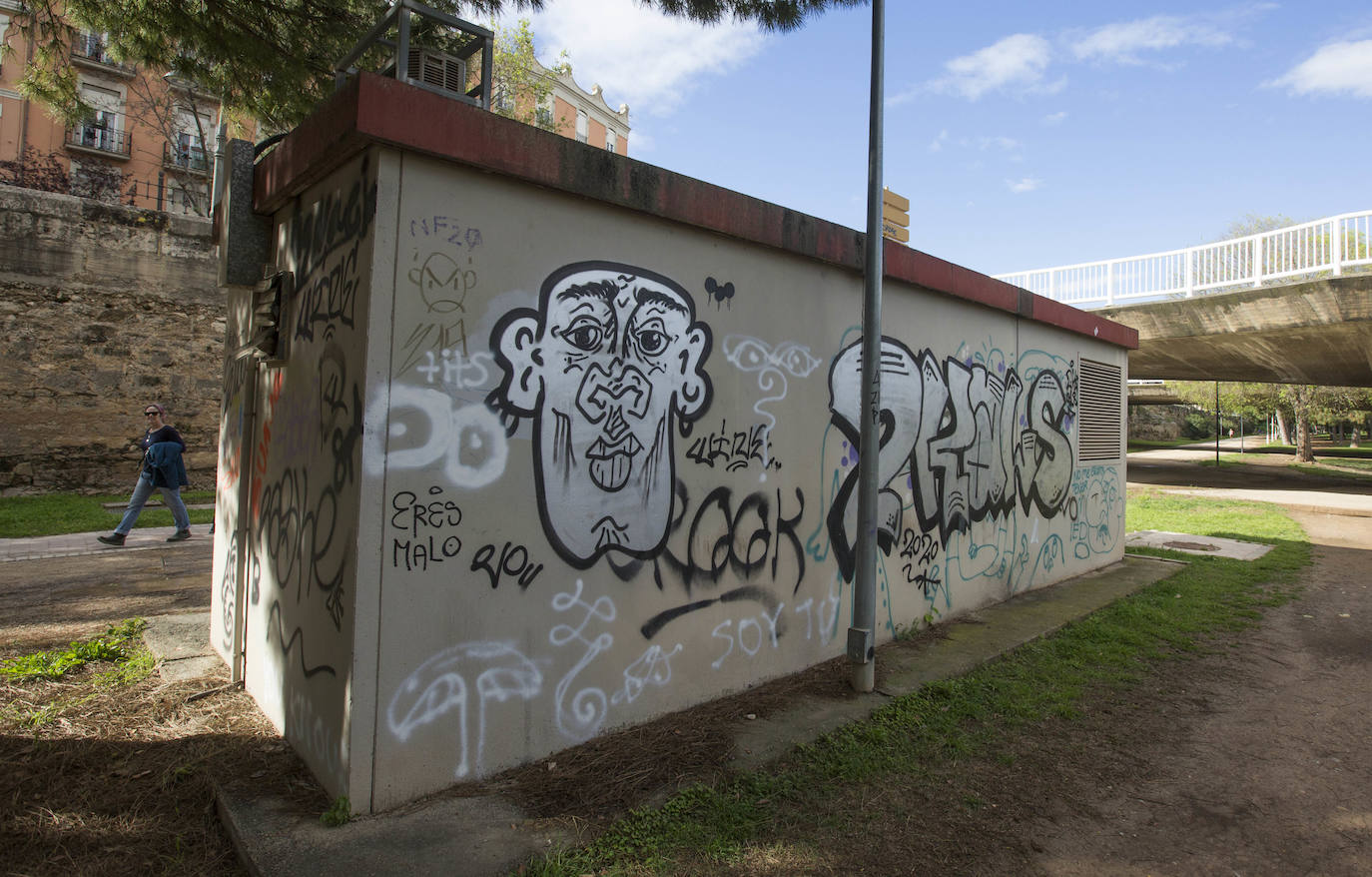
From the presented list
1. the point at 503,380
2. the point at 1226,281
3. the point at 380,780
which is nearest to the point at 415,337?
the point at 503,380

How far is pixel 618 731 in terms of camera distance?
11.8 feet

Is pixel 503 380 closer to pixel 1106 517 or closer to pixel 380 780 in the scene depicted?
pixel 380 780

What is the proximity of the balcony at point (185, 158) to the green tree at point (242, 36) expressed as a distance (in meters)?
20.1

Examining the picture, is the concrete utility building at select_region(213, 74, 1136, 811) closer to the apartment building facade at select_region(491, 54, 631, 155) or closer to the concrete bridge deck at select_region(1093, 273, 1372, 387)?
the concrete bridge deck at select_region(1093, 273, 1372, 387)

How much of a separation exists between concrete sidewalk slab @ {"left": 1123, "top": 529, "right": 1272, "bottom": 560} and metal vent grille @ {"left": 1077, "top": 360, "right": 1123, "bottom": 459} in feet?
5.96

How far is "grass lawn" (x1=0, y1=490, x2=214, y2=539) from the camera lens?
29.8 feet

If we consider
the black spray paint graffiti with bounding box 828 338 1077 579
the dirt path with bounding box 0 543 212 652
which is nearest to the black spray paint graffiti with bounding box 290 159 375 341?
the black spray paint graffiti with bounding box 828 338 1077 579

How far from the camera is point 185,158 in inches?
935

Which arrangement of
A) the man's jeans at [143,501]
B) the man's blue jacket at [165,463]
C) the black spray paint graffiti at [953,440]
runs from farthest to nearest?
the man's blue jacket at [165,463]
the man's jeans at [143,501]
the black spray paint graffiti at [953,440]

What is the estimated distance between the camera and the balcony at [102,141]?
1051 inches

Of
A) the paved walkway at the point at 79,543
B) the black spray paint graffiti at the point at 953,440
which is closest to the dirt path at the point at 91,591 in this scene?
the paved walkway at the point at 79,543

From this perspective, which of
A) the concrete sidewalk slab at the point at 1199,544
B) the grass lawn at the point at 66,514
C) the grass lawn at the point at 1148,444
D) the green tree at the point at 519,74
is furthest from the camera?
the grass lawn at the point at 1148,444

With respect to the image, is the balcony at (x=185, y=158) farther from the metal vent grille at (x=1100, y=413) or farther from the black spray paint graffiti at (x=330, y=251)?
the metal vent grille at (x=1100, y=413)

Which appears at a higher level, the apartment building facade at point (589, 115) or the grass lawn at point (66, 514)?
the apartment building facade at point (589, 115)
